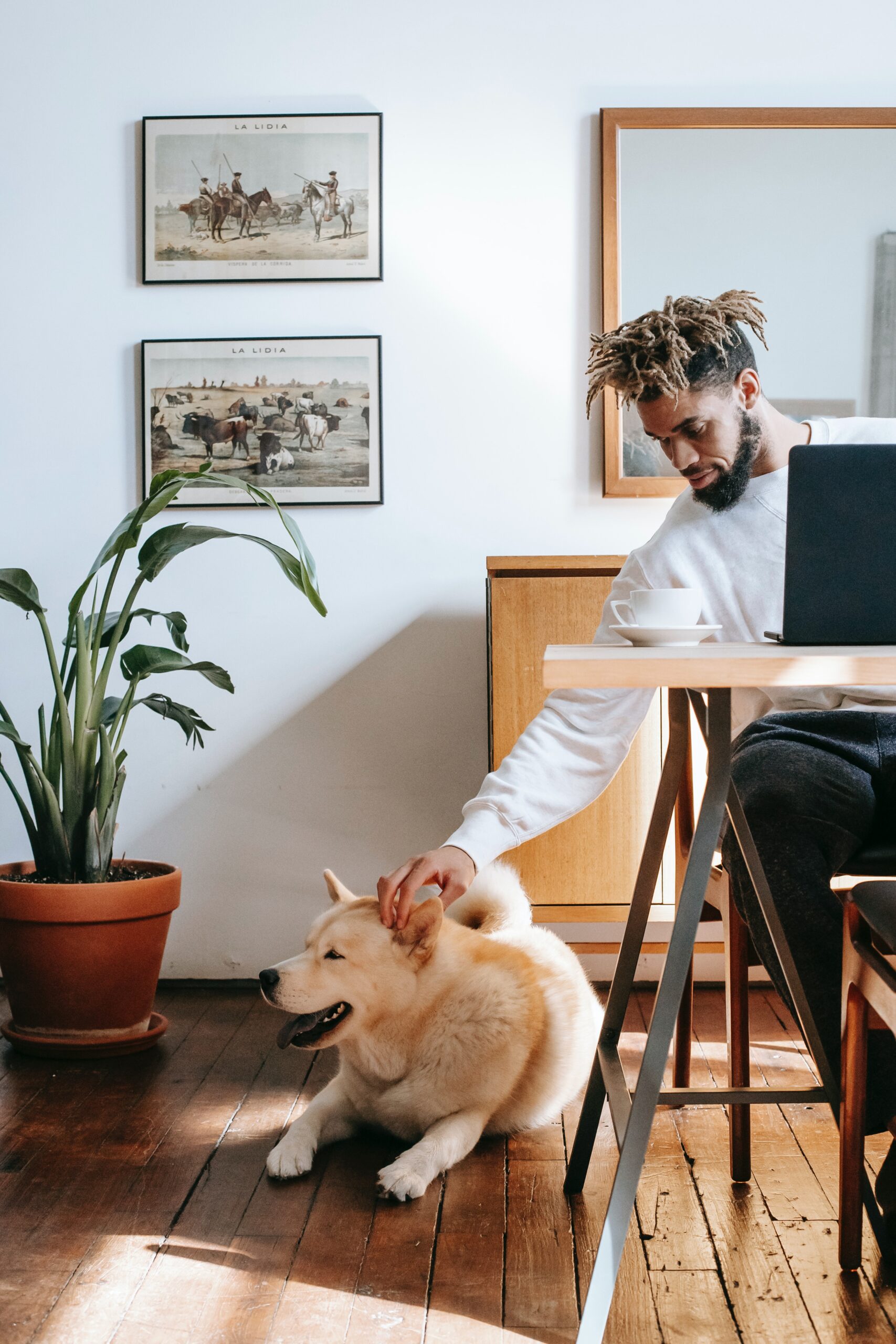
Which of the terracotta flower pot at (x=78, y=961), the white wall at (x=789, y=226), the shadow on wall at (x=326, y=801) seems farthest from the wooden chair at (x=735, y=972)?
the white wall at (x=789, y=226)

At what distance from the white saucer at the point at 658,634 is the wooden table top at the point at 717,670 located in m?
0.13

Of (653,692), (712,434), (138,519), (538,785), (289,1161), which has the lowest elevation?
(289,1161)

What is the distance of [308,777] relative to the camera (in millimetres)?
2805

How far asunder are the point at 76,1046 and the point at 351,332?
1725mm

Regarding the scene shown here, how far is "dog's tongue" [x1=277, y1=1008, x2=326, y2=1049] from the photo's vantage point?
1.64 metres

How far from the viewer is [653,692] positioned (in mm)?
1499

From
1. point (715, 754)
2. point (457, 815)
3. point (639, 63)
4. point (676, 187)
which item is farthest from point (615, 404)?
point (715, 754)

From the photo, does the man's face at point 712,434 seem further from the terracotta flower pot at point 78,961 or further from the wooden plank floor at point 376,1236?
the terracotta flower pot at point 78,961

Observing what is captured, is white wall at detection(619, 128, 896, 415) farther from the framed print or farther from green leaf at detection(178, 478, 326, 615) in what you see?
green leaf at detection(178, 478, 326, 615)

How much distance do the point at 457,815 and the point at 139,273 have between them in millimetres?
1536

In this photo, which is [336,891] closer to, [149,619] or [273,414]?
[149,619]

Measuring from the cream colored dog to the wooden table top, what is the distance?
67 centimetres

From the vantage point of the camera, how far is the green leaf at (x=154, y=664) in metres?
2.29

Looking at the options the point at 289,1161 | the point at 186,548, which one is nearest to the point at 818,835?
the point at 289,1161
